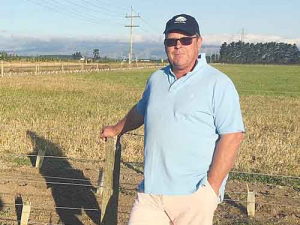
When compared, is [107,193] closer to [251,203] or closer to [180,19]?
[180,19]

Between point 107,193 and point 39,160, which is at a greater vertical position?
point 107,193

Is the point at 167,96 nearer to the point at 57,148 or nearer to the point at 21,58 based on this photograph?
the point at 57,148

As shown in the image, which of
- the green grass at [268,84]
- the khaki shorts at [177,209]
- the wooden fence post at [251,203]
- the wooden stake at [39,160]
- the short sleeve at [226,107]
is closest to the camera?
the short sleeve at [226,107]

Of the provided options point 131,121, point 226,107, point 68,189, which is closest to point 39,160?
point 68,189

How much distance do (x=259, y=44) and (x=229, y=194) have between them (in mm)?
183151

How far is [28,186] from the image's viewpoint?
289 inches

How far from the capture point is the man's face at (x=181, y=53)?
3361 mm

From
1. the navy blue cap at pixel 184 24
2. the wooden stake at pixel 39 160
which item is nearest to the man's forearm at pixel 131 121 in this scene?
the navy blue cap at pixel 184 24

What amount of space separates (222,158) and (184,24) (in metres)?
0.94

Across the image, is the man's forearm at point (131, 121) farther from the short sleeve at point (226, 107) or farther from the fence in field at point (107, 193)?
the short sleeve at point (226, 107)

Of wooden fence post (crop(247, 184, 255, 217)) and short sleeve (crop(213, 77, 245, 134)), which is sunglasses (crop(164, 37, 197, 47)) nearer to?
short sleeve (crop(213, 77, 245, 134))

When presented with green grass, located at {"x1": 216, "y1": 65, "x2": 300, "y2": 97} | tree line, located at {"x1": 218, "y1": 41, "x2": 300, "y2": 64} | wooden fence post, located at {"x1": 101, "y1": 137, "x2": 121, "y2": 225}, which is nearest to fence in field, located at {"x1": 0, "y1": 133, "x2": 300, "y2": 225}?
wooden fence post, located at {"x1": 101, "y1": 137, "x2": 121, "y2": 225}

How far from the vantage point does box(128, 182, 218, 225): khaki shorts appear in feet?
10.8

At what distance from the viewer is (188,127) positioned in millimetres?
3246
